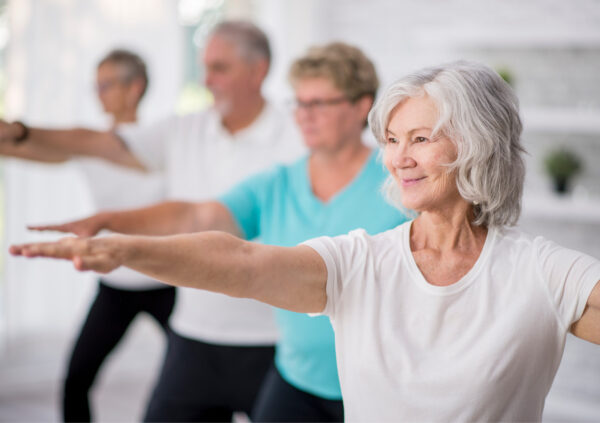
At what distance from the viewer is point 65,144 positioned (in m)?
1.90

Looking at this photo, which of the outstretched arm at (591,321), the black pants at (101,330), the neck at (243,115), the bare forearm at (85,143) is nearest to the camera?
the outstretched arm at (591,321)

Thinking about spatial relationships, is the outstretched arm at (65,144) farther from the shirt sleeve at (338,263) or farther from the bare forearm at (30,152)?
the shirt sleeve at (338,263)

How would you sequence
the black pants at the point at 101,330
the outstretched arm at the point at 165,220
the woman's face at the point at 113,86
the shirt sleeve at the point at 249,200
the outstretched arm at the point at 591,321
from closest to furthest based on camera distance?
1. the outstretched arm at the point at 591,321
2. the outstretched arm at the point at 165,220
3. the shirt sleeve at the point at 249,200
4. the black pants at the point at 101,330
5. the woman's face at the point at 113,86

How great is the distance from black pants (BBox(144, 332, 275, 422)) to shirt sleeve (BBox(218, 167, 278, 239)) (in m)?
0.43

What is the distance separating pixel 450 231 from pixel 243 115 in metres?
1.17

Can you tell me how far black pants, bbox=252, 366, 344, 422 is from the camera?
1.61m

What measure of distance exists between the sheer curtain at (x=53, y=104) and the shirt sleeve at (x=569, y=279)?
2995 millimetres

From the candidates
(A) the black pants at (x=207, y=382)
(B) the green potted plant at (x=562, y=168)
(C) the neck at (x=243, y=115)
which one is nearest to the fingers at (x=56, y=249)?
(A) the black pants at (x=207, y=382)

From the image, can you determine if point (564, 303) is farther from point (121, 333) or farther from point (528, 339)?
point (121, 333)

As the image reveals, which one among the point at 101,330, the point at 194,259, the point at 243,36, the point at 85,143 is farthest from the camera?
the point at 101,330

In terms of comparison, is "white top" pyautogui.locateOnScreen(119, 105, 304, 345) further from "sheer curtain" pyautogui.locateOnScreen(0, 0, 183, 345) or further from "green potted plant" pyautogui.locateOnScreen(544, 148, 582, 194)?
"green potted plant" pyautogui.locateOnScreen(544, 148, 582, 194)

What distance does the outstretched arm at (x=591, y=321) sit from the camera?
1.11 m

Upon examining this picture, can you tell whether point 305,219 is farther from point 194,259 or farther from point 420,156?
point 194,259

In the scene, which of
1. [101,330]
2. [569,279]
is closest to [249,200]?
[569,279]
